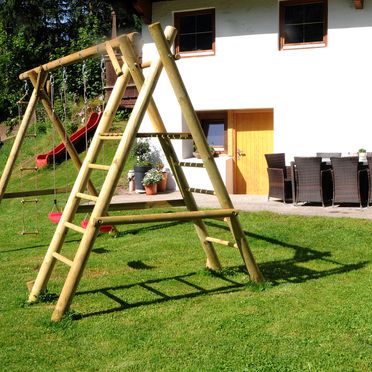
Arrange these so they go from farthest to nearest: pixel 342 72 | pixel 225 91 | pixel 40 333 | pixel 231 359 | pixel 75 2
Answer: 1. pixel 75 2
2. pixel 225 91
3. pixel 342 72
4. pixel 40 333
5. pixel 231 359

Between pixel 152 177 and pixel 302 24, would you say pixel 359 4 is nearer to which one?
pixel 302 24

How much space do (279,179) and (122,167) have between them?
6.77 metres

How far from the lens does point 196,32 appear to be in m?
13.7

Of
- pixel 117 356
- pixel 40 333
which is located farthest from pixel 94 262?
pixel 117 356

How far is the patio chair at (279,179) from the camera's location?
1146cm

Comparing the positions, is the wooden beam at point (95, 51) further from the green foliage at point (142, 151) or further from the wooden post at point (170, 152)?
the green foliage at point (142, 151)

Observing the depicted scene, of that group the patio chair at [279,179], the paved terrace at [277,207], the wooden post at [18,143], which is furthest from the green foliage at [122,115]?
the wooden post at [18,143]

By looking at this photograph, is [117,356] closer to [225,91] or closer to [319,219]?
[319,219]

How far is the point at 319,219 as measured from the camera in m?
9.20

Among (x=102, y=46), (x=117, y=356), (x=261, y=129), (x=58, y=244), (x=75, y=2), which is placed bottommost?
(x=117, y=356)

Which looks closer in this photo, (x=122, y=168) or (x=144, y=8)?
(x=122, y=168)

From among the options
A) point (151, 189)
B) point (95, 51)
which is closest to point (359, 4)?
point (151, 189)

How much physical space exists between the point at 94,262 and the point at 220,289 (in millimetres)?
1992

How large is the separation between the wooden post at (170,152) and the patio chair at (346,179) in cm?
490
